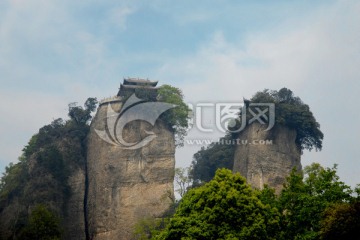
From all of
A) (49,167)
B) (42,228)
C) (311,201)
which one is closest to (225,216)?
(311,201)

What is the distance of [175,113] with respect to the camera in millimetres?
39469

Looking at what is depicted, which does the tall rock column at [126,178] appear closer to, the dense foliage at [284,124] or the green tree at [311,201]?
the dense foliage at [284,124]

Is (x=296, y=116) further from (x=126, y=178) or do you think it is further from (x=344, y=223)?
(x=344, y=223)

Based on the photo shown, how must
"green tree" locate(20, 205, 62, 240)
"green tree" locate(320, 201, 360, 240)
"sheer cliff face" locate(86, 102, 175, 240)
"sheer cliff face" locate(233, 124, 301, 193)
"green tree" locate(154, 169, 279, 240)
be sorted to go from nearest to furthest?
"green tree" locate(320, 201, 360, 240), "green tree" locate(154, 169, 279, 240), "green tree" locate(20, 205, 62, 240), "sheer cliff face" locate(86, 102, 175, 240), "sheer cliff face" locate(233, 124, 301, 193)

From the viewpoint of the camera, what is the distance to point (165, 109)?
1548 inches

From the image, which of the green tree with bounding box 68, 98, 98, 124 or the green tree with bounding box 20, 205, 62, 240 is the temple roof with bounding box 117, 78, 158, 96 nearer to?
the green tree with bounding box 68, 98, 98, 124

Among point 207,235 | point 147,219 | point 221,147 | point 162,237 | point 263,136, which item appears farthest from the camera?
point 221,147

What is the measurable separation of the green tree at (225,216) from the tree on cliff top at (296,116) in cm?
1672

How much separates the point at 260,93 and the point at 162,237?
1981 cm

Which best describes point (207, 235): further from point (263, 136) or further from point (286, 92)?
point (286, 92)

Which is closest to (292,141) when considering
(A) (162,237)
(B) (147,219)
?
(B) (147,219)

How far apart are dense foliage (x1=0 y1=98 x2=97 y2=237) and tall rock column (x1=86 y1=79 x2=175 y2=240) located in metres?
1.29

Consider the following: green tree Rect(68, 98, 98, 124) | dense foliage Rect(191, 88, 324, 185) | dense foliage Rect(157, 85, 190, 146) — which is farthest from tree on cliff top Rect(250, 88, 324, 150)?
green tree Rect(68, 98, 98, 124)

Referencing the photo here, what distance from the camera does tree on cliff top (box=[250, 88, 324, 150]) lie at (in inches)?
1469
